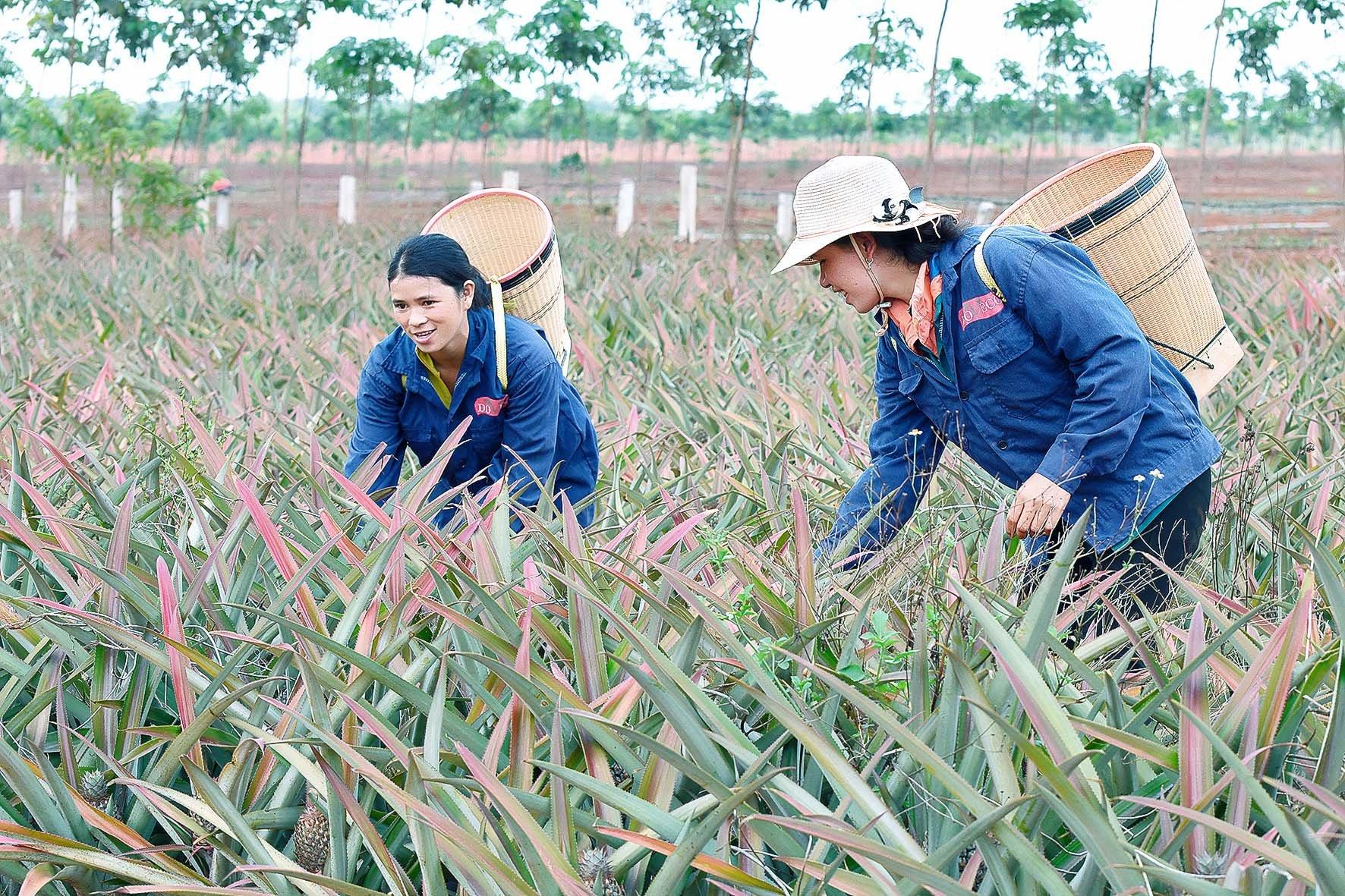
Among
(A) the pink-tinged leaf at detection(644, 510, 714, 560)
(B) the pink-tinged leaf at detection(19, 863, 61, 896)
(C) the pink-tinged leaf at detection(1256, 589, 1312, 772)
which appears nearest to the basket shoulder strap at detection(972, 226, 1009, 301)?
(A) the pink-tinged leaf at detection(644, 510, 714, 560)

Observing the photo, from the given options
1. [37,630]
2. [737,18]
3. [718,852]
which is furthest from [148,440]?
[737,18]

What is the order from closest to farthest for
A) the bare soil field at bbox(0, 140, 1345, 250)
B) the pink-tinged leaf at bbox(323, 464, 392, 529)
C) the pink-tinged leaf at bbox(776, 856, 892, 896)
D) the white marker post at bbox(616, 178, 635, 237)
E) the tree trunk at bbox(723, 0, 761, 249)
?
the pink-tinged leaf at bbox(776, 856, 892, 896), the pink-tinged leaf at bbox(323, 464, 392, 529), the tree trunk at bbox(723, 0, 761, 249), the white marker post at bbox(616, 178, 635, 237), the bare soil field at bbox(0, 140, 1345, 250)

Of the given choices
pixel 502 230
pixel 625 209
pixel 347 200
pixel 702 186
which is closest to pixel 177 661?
pixel 502 230

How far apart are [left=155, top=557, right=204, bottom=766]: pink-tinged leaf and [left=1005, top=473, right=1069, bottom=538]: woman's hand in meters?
1.07

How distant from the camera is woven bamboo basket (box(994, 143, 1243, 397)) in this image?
235 cm

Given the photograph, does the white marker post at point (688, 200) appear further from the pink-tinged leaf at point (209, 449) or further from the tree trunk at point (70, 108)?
the pink-tinged leaf at point (209, 449)

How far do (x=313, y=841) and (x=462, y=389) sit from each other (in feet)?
4.03

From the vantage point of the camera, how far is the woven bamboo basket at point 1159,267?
2.35m

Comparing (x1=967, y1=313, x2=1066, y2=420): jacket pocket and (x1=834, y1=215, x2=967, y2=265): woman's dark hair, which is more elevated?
(x1=834, y1=215, x2=967, y2=265): woman's dark hair

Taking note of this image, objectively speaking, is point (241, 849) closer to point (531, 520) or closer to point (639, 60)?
point (531, 520)

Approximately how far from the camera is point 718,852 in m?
1.31

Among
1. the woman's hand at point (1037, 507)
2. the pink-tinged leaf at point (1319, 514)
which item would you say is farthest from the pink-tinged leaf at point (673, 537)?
the pink-tinged leaf at point (1319, 514)

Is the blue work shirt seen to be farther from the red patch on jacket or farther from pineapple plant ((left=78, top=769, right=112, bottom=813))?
pineapple plant ((left=78, top=769, right=112, bottom=813))

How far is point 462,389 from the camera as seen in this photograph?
8.29 ft
